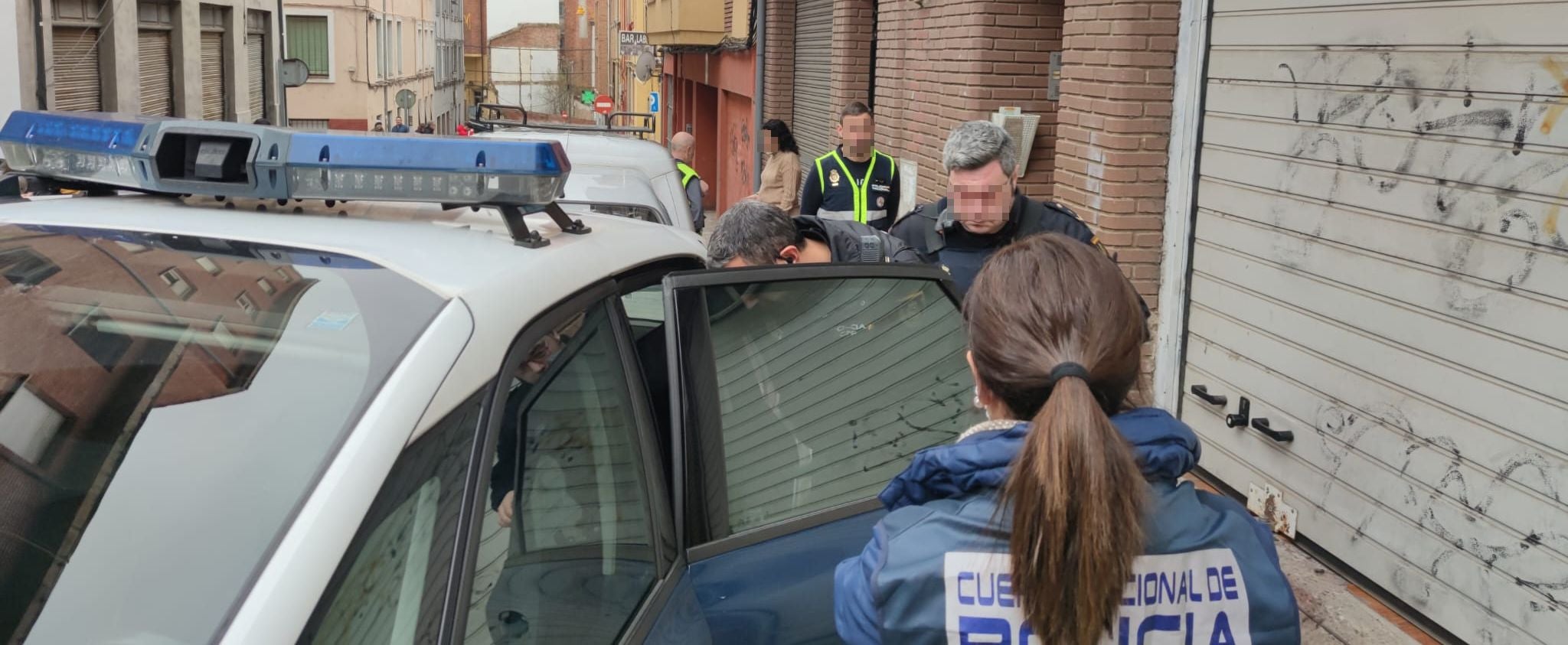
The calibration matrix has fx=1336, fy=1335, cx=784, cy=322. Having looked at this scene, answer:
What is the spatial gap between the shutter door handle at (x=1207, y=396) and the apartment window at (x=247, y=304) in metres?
4.64

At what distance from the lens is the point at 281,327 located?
1.83 metres

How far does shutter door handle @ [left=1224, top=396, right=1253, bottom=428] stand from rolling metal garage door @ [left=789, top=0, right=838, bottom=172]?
28.0 ft

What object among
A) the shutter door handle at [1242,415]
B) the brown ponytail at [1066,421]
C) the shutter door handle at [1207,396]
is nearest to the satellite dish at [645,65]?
the shutter door handle at [1207,396]

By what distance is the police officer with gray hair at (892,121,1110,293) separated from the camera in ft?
14.1

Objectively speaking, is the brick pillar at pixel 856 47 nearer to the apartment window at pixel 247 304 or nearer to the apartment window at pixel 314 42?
the apartment window at pixel 247 304

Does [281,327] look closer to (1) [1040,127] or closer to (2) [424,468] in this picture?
(2) [424,468]

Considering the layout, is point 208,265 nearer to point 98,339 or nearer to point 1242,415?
point 98,339

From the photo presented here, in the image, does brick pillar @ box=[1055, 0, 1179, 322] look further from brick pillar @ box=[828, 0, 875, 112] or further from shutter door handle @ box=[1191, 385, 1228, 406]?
brick pillar @ box=[828, 0, 875, 112]

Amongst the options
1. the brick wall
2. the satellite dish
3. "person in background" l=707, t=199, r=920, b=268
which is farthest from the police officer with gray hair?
the satellite dish

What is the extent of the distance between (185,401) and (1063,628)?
3.82ft

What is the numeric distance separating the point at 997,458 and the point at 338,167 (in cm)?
119

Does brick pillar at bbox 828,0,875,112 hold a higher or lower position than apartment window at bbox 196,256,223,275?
higher

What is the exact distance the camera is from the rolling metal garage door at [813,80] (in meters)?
15.0

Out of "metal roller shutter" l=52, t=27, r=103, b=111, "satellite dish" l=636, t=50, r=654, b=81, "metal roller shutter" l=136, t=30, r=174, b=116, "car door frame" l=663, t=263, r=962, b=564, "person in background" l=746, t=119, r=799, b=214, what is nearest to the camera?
"car door frame" l=663, t=263, r=962, b=564
